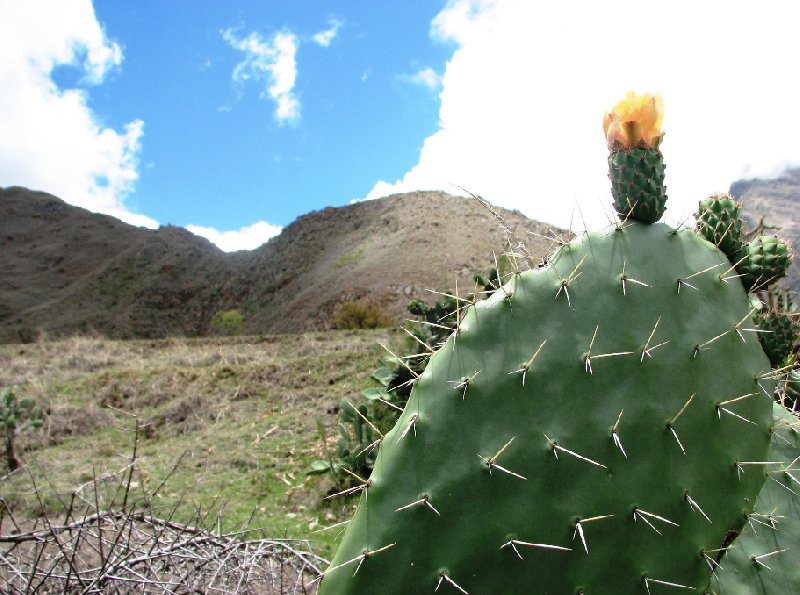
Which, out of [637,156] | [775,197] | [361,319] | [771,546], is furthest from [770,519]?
[775,197]

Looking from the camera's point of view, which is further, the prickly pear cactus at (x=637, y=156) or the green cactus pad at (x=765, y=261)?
the green cactus pad at (x=765, y=261)

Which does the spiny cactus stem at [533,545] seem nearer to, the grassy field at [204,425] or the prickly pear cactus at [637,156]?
the prickly pear cactus at [637,156]

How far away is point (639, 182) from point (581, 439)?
58 centimetres

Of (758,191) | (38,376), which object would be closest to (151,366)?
(38,376)

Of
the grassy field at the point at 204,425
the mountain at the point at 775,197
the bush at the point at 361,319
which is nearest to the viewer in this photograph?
the grassy field at the point at 204,425

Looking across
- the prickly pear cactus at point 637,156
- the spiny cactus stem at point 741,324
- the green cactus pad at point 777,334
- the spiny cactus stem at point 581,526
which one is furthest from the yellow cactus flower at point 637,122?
the spiny cactus stem at point 581,526

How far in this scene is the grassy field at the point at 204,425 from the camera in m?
4.88

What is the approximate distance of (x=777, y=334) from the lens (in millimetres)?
1535

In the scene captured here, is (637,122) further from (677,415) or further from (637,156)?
(677,415)

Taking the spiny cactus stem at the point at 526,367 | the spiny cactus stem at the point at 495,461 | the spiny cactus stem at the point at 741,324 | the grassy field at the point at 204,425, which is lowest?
the grassy field at the point at 204,425

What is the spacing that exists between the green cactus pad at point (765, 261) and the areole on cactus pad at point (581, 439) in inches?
5.3

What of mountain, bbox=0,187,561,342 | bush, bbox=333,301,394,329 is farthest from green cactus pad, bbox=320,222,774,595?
mountain, bbox=0,187,561,342

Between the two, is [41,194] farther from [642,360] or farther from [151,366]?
[642,360]

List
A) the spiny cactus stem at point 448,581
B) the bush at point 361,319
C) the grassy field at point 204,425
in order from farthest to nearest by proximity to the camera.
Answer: the bush at point 361,319 < the grassy field at point 204,425 < the spiny cactus stem at point 448,581
